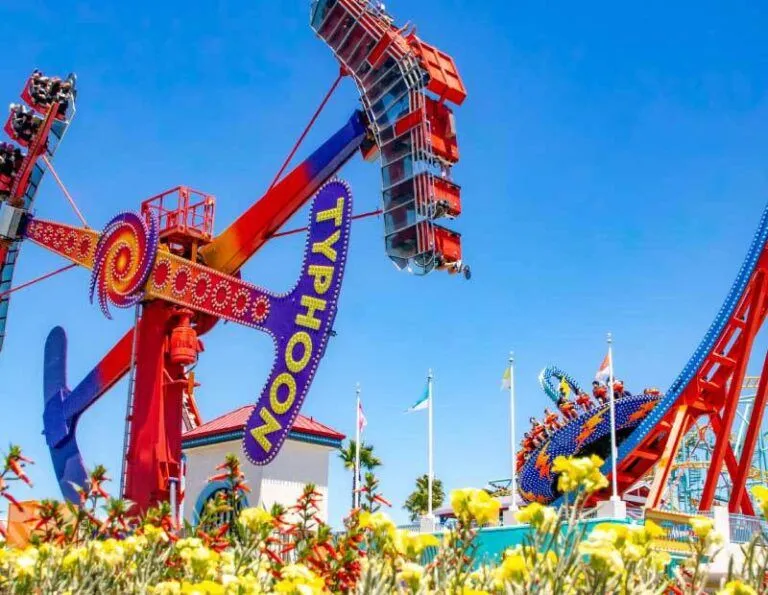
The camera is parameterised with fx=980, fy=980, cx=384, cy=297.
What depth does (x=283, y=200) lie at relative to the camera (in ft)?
61.9

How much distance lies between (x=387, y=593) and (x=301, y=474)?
15.6 m

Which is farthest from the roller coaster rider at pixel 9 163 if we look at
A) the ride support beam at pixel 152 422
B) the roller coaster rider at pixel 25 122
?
the ride support beam at pixel 152 422

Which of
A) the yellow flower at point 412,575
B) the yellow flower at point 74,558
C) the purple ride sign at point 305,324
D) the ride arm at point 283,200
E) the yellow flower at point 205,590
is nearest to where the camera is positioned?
the yellow flower at point 205,590

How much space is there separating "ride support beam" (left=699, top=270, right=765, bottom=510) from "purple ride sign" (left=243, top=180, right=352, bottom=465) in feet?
29.3

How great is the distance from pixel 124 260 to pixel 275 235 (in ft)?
11.3

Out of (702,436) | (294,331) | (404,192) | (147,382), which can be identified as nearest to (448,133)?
(404,192)

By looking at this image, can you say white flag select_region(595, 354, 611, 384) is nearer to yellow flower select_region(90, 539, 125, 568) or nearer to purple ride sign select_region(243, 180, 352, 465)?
purple ride sign select_region(243, 180, 352, 465)

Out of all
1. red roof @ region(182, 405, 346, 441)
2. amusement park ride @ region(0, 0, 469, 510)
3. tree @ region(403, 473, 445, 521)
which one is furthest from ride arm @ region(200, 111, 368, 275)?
tree @ region(403, 473, 445, 521)

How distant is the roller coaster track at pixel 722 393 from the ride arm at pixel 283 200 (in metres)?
8.45

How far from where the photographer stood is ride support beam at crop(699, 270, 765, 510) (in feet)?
65.2

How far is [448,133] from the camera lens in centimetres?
1845

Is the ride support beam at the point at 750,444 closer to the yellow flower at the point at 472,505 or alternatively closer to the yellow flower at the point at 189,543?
the yellow flower at the point at 189,543

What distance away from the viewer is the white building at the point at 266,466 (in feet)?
61.9

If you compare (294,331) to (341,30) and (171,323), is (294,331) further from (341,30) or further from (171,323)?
(341,30)
